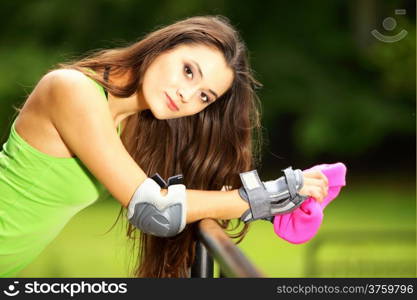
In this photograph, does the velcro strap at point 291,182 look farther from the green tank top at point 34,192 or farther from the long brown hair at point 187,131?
the green tank top at point 34,192

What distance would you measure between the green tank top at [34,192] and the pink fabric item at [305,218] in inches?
14.1

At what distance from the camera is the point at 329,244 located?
737 centimetres

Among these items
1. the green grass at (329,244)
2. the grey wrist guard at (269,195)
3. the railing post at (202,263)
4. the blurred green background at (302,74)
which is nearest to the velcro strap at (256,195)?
the grey wrist guard at (269,195)

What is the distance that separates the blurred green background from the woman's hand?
6682 mm

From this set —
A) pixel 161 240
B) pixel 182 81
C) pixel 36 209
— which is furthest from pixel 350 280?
pixel 36 209

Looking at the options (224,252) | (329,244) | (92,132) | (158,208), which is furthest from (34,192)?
(329,244)

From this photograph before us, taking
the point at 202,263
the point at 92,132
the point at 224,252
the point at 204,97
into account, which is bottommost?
the point at 224,252

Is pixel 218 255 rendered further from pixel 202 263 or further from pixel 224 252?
pixel 202 263

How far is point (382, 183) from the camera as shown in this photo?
1010 cm

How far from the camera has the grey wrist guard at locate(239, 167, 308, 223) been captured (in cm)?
150

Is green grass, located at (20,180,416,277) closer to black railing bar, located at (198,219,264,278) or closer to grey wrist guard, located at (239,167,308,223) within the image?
grey wrist guard, located at (239,167,308,223)

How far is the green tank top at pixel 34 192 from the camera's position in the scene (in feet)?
5.35

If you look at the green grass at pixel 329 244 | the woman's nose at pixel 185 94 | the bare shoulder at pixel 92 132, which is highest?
the green grass at pixel 329 244

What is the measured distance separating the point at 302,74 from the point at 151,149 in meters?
7.89
